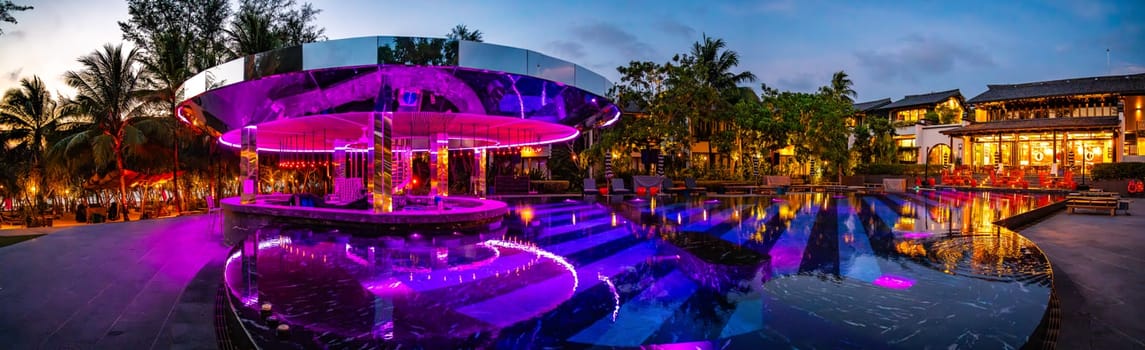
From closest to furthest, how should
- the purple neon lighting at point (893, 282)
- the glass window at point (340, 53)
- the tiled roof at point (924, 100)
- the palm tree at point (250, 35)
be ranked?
1. the purple neon lighting at point (893, 282)
2. the glass window at point (340, 53)
3. the palm tree at point (250, 35)
4. the tiled roof at point (924, 100)

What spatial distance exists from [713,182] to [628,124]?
21.0 feet

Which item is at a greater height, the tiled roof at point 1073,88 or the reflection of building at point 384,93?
the tiled roof at point 1073,88

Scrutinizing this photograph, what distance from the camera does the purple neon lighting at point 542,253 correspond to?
631cm

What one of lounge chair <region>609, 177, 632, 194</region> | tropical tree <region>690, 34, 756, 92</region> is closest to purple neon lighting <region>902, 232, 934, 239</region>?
lounge chair <region>609, 177, 632, 194</region>

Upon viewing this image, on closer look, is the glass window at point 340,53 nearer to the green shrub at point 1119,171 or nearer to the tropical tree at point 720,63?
the tropical tree at point 720,63

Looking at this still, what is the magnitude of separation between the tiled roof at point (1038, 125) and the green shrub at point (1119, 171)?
7948mm

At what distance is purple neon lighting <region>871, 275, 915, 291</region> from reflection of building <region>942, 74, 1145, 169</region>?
40.9m

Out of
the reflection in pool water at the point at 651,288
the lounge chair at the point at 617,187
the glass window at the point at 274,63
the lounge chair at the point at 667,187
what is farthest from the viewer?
the lounge chair at the point at 667,187

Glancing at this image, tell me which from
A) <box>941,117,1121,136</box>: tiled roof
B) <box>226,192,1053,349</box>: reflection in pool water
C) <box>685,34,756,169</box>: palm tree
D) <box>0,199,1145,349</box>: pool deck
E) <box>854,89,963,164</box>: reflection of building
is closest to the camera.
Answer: <box>226,192,1053,349</box>: reflection in pool water

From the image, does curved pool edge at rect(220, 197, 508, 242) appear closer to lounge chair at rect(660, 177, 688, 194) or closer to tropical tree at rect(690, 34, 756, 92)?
lounge chair at rect(660, 177, 688, 194)

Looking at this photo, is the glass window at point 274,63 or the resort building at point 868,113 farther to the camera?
the resort building at point 868,113

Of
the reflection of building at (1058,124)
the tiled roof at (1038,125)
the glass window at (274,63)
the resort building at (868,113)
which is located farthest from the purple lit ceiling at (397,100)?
the resort building at (868,113)

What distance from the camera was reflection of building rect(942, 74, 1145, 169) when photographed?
3812cm

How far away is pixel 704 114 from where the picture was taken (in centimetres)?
3200
